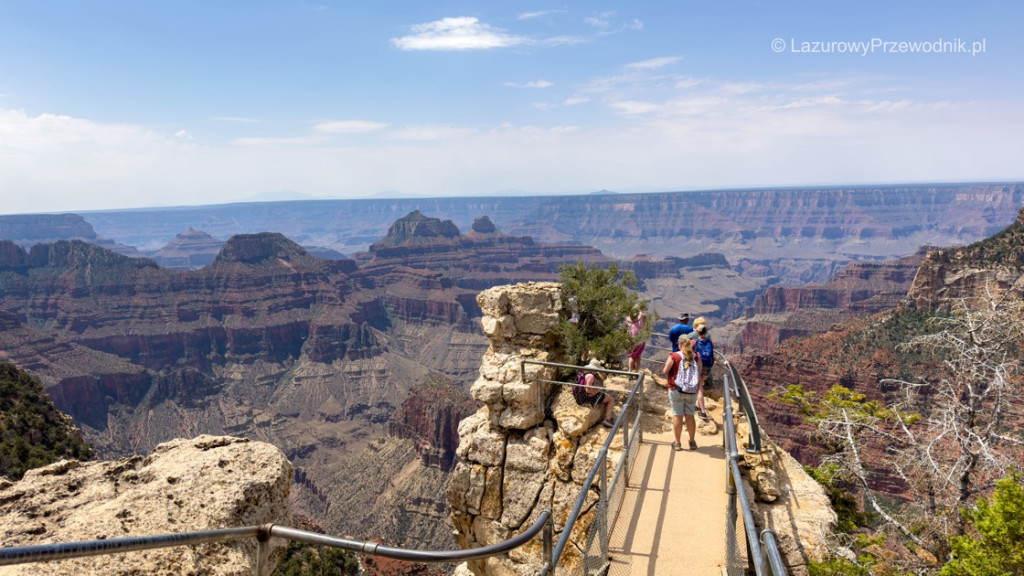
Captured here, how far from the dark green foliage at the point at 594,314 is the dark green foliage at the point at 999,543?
6782mm

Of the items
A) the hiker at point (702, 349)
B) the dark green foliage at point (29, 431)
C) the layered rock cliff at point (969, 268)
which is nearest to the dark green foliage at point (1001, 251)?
the layered rock cliff at point (969, 268)

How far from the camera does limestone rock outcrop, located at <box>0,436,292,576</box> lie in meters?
4.02

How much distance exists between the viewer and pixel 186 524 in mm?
4453

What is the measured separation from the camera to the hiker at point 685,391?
8672 mm

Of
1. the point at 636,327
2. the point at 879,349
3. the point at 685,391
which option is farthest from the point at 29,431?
the point at 879,349

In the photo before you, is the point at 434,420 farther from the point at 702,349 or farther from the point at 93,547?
the point at 93,547

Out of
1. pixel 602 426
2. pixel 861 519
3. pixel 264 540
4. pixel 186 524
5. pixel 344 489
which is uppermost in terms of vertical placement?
pixel 264 540

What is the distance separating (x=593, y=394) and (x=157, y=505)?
8663 mm

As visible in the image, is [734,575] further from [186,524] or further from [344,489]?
[344,489]

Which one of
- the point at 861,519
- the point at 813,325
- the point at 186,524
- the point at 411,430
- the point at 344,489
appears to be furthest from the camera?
the point at 813,325

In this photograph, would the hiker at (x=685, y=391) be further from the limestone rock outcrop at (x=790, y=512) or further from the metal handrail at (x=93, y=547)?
the metal handrail at (x=93, y=547)

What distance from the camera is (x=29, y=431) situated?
28.3 meters

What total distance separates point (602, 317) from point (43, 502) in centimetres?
1057

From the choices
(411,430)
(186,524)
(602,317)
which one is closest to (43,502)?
(186,524)
